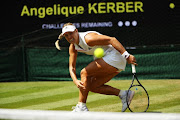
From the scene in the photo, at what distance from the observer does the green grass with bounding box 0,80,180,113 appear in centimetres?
708

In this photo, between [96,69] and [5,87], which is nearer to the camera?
[96,69]

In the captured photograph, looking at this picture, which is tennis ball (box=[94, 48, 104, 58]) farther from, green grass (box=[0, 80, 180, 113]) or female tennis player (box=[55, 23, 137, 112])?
green grass (box=[0, 80, 180, 113])

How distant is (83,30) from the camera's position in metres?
12.2

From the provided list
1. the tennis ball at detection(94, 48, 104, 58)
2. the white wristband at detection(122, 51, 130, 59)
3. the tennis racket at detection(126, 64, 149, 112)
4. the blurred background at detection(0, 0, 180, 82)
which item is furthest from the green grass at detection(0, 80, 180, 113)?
the tennis ball at detection(94, 48, 104, 58)

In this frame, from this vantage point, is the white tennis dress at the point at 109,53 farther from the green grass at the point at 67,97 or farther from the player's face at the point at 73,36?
the green grass at the point at 67,97

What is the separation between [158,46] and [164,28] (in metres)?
0.98

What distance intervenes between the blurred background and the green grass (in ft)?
2.07

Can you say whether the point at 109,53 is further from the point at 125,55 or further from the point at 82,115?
the point at 82,115

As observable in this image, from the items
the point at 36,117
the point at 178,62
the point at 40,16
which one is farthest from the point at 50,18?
the point at 36,117

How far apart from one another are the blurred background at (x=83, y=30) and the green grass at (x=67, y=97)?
630mm

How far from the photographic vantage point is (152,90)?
885cm

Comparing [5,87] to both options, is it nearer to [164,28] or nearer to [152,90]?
[152,90]

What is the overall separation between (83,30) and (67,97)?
4106 mm

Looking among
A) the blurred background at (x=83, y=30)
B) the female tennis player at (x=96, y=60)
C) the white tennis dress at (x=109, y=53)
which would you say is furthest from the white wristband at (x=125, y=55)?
the blurred background at (x=83, y=30)
